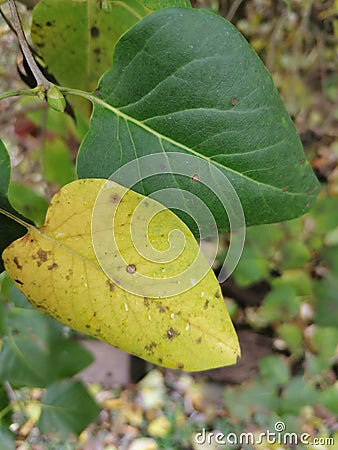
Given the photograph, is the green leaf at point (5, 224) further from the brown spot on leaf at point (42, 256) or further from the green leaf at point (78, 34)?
the green leaf at point (78, 34)

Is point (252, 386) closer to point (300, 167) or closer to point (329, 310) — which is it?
point (329, 310)

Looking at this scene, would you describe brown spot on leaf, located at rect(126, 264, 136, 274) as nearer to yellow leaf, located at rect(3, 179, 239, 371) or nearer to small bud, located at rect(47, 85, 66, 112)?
yellow leaf, located at rect(3, 179, 239, 371)

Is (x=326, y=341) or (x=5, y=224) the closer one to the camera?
(x=5, y=224)

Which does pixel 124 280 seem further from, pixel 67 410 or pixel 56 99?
pixel 67 410

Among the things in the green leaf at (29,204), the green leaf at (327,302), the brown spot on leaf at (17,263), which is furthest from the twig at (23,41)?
the green leaf at (327,302)

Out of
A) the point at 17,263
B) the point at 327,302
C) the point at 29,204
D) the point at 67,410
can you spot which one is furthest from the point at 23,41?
the point at 327,302

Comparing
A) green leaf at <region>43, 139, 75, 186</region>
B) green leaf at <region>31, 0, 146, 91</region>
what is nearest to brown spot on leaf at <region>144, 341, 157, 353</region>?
green leaf at <region>31, 0, 146, 91</region>

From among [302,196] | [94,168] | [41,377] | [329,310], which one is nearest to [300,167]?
[302,196]
